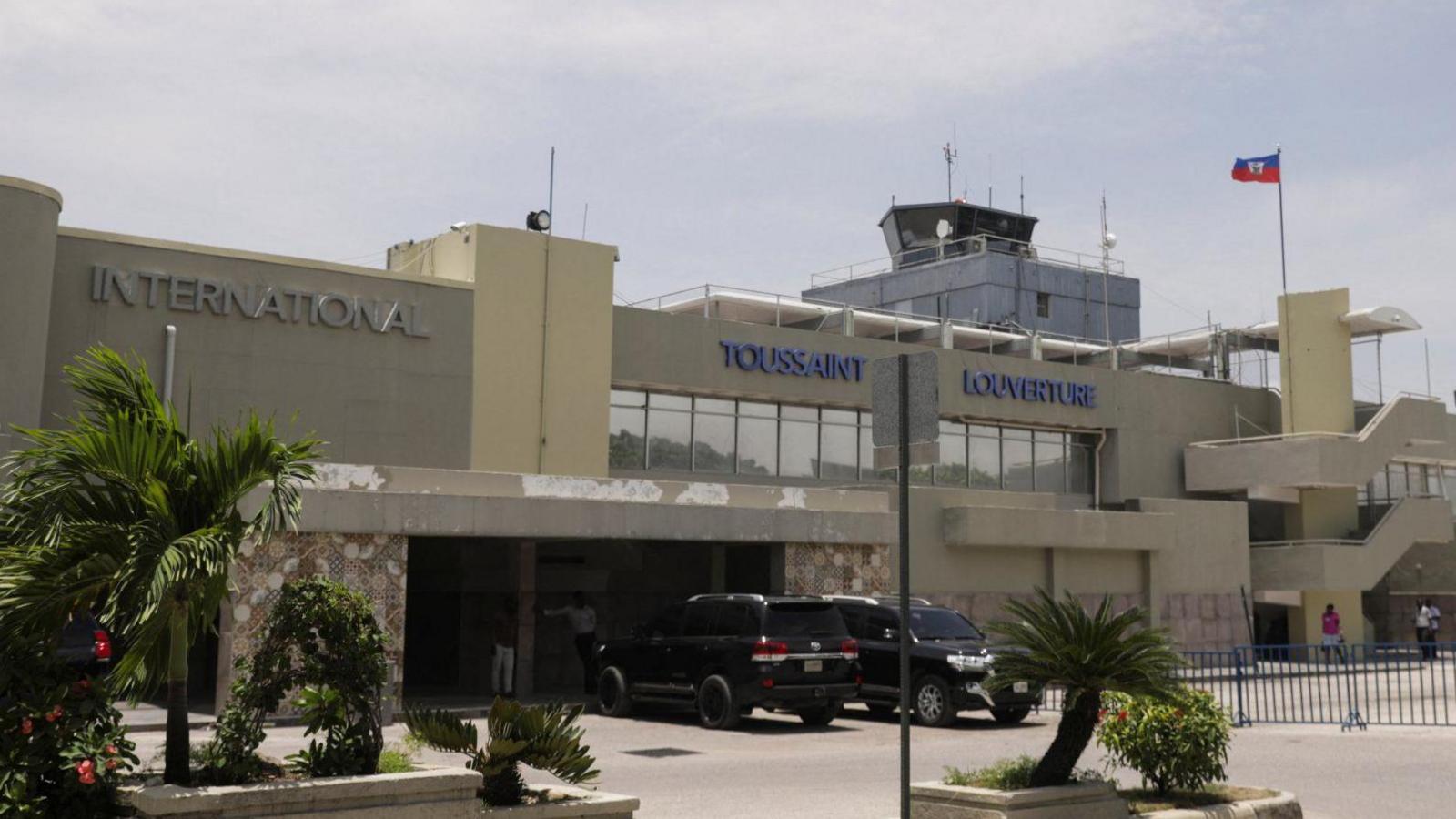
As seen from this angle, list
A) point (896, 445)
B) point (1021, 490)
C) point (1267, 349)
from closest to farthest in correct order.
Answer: point (896, 445) < point (1021, 490) < point (1267, 349)

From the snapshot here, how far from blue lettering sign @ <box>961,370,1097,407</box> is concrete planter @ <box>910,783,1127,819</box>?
29.5m

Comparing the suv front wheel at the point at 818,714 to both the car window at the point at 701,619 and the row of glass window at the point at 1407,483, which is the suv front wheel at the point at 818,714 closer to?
the car window at the point at 701,619

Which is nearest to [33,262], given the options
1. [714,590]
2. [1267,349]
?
[714,590]

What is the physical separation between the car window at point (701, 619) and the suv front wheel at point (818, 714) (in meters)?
1.89

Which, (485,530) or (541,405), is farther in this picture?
(541,405)

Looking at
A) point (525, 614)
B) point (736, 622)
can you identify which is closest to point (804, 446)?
point (525, 614)

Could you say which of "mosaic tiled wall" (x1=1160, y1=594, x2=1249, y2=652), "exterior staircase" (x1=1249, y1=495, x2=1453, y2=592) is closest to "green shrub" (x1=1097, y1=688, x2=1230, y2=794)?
"mosaic tiled wall" (x1=1160, y1=594, x2=1249, y2=652)

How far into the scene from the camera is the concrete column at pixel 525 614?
27703mm

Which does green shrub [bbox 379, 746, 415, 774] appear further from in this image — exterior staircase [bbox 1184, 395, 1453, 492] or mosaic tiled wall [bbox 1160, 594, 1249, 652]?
exterior staircase [bbox 1184, 395, 1453, 492]

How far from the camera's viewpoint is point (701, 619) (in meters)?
22.8

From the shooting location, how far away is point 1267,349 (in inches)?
2041

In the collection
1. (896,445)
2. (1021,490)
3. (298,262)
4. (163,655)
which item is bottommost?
(163,655)

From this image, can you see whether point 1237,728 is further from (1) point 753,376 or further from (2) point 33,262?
(2) point 33,262

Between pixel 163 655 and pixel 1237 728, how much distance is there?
63.4 ft
